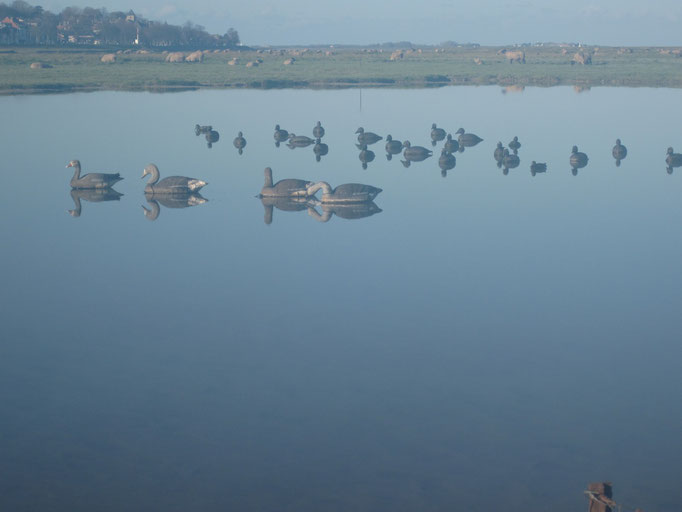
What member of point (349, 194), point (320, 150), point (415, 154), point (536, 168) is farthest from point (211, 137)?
point (349, 194)

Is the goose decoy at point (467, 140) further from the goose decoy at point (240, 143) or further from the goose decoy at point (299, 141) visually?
the goose decoy at point (240, 143)

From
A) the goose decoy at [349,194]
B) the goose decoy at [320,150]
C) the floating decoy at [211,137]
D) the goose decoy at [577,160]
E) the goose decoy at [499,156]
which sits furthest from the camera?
the floating decoy at [211,137]

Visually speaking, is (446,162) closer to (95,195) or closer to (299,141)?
(299,141)

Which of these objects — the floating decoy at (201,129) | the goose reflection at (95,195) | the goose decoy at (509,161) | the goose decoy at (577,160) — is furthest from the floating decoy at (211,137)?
the goose decoy at (577,160)

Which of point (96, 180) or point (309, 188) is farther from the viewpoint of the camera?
point (96, 180)

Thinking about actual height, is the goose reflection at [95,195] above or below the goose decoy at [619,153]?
below

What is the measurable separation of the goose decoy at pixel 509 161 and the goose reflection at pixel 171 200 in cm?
1173

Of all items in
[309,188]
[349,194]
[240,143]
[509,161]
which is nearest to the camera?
[349,194]

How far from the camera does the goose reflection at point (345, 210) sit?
26.0 meters

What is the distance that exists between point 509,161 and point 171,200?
12.7 metres

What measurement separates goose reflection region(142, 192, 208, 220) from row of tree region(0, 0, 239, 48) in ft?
389

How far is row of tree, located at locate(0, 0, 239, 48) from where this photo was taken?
149 meters

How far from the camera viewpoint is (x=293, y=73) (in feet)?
290

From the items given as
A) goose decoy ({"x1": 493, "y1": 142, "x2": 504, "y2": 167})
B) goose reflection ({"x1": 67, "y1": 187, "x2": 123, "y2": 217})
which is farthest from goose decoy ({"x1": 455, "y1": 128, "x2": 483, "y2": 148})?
goose reflection ({"x1": 67, "y1": 187, "x2": 123, "y2": 217})
